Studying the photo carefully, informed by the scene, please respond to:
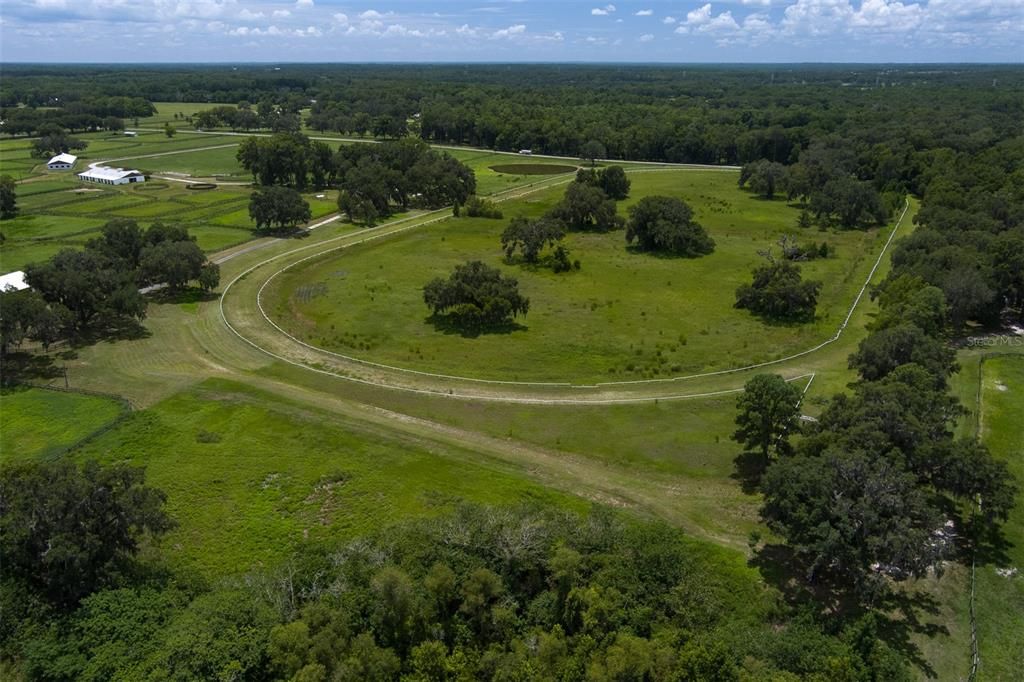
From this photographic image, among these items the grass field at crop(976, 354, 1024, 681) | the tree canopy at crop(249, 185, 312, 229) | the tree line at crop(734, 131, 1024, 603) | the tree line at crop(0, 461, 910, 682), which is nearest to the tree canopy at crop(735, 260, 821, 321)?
the tree line at crop(734, 131, 1024, 603)

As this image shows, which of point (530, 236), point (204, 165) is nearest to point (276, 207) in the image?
point (530, 236)

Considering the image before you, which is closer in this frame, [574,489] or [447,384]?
[574,489]

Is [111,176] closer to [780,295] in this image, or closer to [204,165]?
[204,165]

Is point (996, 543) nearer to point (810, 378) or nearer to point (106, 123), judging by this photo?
point (810, 378)

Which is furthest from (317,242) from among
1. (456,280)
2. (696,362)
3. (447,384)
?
(696,362)

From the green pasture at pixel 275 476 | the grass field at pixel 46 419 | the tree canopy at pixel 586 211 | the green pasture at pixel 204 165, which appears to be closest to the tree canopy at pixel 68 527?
the green pasture at pixel 275 476

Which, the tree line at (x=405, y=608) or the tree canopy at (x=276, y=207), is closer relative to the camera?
the tree line at (x=405, y=608)

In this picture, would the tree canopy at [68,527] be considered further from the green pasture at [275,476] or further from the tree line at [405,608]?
the green pasture at [275,476]
